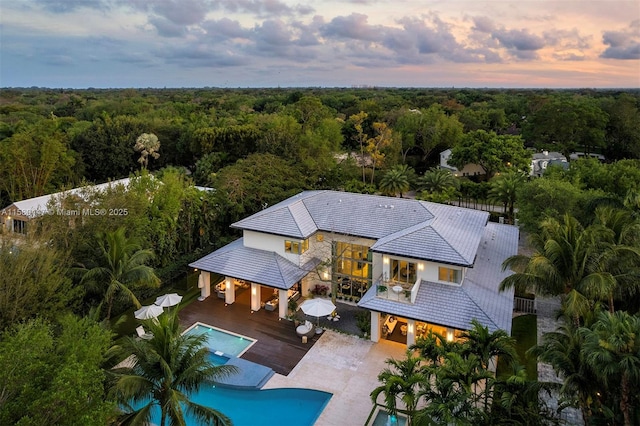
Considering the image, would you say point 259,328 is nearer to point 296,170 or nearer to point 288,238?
point 288,238

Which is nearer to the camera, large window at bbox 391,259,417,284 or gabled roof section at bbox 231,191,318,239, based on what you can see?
large window at bbox 391,259,417,284

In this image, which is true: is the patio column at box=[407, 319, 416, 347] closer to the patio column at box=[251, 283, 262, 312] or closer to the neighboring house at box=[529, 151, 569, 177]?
the patio column at box=[251, 283, 262, 312]

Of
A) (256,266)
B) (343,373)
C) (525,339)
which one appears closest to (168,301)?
(256,266)

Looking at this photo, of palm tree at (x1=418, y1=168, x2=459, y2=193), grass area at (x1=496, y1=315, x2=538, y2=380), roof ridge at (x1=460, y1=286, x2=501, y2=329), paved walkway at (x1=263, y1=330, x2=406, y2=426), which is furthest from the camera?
palm tree at (x1=418, y1=168, x2=459, y2=193)

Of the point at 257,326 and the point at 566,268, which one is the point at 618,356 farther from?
the point at 257,326

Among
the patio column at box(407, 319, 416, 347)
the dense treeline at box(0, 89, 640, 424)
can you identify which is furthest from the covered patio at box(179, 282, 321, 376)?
the patio column at box(407, 319, 416, 347)

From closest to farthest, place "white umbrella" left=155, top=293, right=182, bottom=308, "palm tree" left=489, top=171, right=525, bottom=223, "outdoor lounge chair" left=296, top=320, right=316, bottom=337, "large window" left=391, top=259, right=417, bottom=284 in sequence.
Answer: "outdoor lounge chair" left=296, top=320, right=316, bottom=337 < "large window" left=391, top=259, right=417, bottom=284 < "white umbrella" left=155, top=293, right=182, bottom=308 < "palm tree" left=489, top=171, right=525, bottom=223

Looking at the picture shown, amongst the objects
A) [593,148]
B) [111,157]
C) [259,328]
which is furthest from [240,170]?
[593,148]
